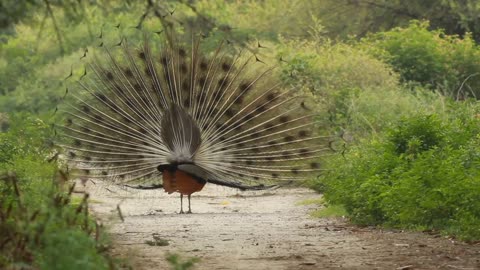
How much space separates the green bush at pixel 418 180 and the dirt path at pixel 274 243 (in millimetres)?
337

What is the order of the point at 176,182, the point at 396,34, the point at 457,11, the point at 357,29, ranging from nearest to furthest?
the point at 176,182 → the point at 396,34 → the point at 457,11 → the point at 357,29

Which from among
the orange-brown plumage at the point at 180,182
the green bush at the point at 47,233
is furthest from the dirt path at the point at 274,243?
the orange-brown plumage at the point at 180,182

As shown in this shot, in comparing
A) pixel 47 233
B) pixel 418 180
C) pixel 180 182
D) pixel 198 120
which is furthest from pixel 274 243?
pixel 198 120

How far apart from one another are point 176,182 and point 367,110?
9668 millimetres

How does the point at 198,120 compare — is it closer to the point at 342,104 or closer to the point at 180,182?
the point at 180,182

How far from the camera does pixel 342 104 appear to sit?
28031 millimetres

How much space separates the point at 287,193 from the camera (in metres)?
24.6

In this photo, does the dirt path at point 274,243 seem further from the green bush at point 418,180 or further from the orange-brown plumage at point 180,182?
the orange-brown plumage at point 180,182

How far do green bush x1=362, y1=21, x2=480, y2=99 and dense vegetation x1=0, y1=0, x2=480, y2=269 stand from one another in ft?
0.14

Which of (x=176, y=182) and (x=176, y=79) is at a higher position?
(x=176, y=79)

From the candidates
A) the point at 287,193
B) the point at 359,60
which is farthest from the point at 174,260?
the point at 359,60

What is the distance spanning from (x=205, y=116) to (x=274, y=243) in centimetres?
656

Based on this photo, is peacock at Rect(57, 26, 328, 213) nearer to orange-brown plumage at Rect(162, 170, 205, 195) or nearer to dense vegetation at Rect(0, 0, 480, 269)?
orange-brown plumage at Rect(162, 170, 205, 195)

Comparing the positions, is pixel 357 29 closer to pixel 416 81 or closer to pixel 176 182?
pixel 416 81
